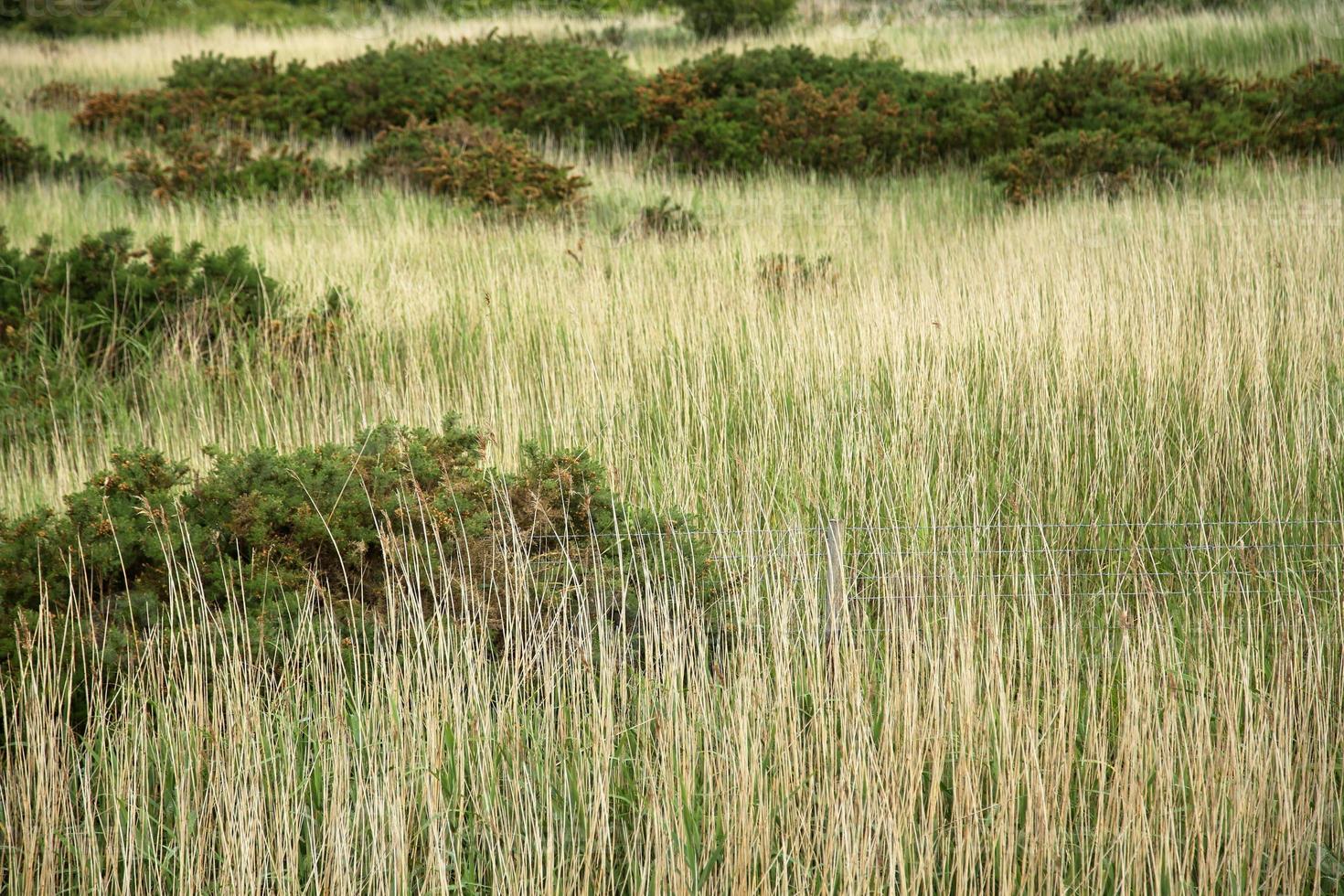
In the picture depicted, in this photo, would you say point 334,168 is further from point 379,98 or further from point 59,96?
point 59,96

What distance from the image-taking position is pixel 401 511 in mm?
3305

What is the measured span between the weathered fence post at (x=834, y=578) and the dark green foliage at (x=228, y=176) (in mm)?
7427

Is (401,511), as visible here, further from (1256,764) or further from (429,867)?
(1256,764)

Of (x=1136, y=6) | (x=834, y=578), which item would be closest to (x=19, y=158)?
(x=834, y=578)

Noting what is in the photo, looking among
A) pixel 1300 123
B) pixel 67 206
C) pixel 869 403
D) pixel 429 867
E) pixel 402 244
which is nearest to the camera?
pixel 429 867

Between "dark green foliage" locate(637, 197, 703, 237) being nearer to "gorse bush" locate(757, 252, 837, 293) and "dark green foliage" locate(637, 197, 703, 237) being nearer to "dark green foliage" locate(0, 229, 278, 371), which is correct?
"gorse bush" locate(757, 252, 837, 293)

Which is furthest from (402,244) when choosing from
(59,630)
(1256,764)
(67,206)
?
(1256,764)

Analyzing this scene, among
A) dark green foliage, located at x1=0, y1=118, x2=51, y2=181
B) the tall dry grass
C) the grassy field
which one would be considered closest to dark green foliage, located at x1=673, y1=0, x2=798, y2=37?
the grassy field

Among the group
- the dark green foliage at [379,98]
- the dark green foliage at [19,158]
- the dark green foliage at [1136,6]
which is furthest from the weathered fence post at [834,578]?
the dark green foliage at [1136,6]

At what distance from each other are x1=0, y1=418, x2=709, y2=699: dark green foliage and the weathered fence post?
14.7 inches

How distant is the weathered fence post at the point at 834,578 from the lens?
2850 mm

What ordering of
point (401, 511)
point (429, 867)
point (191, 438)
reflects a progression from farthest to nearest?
point (191, 438)
point (401, 511)
point (429, 867)

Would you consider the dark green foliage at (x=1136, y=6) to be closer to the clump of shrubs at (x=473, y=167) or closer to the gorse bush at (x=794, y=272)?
the clump of shrubs at (x=473, y=167)

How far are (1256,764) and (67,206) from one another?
946 cm
